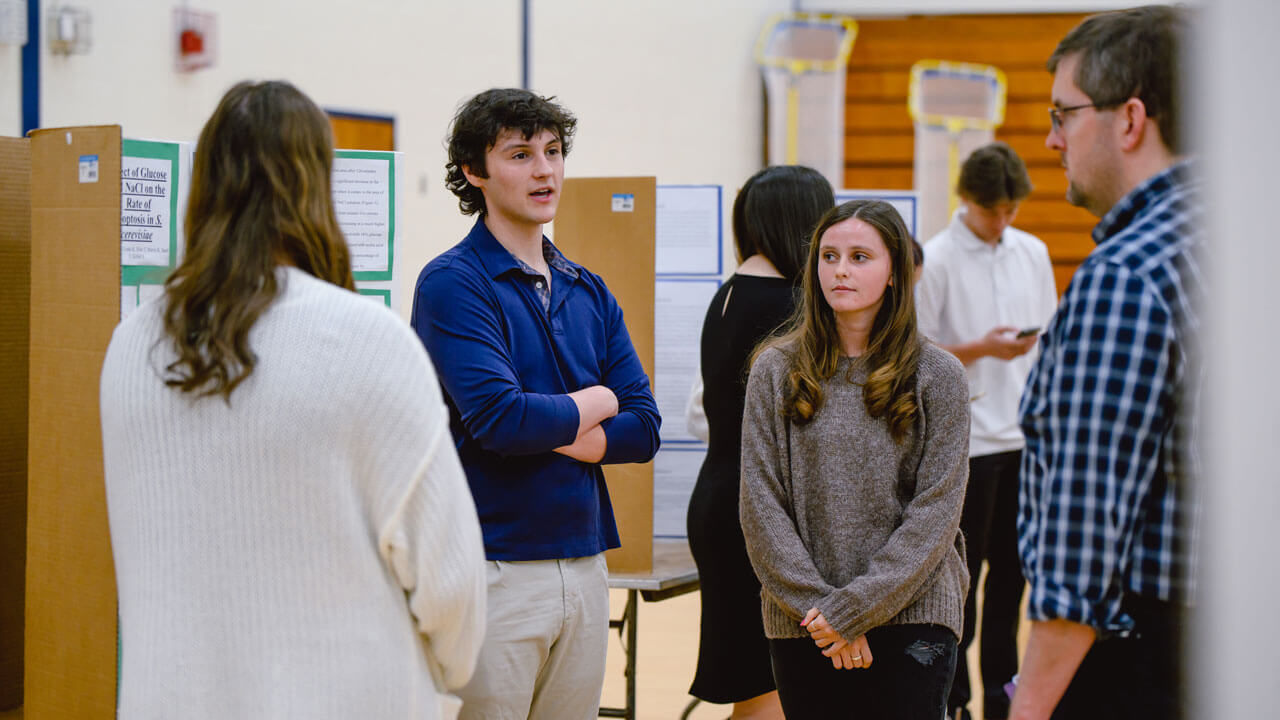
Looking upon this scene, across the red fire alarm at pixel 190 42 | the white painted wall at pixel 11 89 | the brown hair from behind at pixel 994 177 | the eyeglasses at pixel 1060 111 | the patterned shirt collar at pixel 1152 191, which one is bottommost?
the patterned shirt collar at pixel 1152 191

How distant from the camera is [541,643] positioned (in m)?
1.68

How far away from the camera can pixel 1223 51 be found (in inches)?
26.4

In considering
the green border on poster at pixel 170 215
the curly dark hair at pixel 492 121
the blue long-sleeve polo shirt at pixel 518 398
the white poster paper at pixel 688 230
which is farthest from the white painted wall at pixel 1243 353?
the white poster paper at pixel 688 230

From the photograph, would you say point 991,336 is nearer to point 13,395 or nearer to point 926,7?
point 13,395

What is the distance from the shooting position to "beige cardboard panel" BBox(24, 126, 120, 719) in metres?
1.96

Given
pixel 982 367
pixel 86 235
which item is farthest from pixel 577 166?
pixel 86 235

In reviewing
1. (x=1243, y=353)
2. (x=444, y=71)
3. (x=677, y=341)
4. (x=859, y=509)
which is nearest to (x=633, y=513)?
(x=677, y=341)

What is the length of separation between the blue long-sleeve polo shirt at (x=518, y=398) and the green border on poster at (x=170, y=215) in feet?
1.90

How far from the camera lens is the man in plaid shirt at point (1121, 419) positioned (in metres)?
1.10


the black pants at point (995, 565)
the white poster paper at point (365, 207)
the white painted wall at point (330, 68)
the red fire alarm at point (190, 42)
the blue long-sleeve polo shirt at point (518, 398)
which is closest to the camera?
the blue long-sleeve polo shirt at point (518, 398)

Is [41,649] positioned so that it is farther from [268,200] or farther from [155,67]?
[155,67]

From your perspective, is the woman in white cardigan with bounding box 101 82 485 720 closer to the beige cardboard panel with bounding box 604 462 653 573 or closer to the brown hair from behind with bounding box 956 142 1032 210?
the beige cardboard panel with bounding box 604 462 653 573

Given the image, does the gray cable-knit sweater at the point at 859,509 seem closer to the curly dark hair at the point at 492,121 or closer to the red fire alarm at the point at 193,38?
the curly dark hair at the point at 492,121

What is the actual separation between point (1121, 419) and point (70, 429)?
181cm
